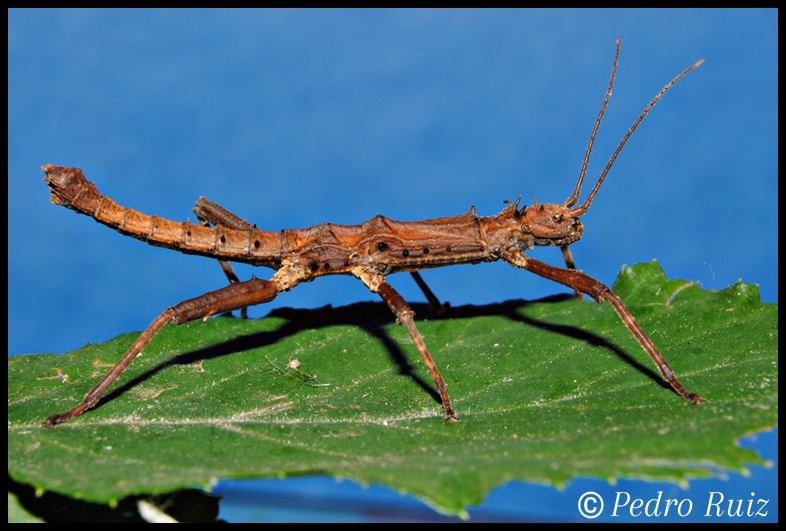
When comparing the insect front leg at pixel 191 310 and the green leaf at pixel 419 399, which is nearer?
the green leaf at pixel 419 399

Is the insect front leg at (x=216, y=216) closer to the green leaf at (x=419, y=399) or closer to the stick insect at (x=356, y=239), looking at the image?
the stick insect at (x=356, y=239)

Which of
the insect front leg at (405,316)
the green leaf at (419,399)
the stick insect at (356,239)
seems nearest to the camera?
the green leaf at (419,399)

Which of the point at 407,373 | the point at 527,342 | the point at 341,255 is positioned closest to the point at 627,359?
the point at 527,342

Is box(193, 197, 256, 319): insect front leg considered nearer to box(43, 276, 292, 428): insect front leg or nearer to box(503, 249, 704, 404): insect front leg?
box(43, 276, 292, 428): insect front leg

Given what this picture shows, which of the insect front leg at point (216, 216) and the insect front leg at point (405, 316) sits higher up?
the insect front leg at point (216, 216)

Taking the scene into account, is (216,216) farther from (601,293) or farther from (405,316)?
(601,293)

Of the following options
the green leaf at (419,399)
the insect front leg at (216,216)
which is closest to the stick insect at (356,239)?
the insect front leg at (216,216)

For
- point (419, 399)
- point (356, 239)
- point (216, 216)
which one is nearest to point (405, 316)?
point (419, 399)

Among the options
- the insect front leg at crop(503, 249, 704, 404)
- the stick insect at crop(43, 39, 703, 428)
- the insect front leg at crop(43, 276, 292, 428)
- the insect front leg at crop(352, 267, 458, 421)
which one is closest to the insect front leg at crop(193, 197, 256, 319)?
the stick insect at crop(43, 39, 703, 428)
